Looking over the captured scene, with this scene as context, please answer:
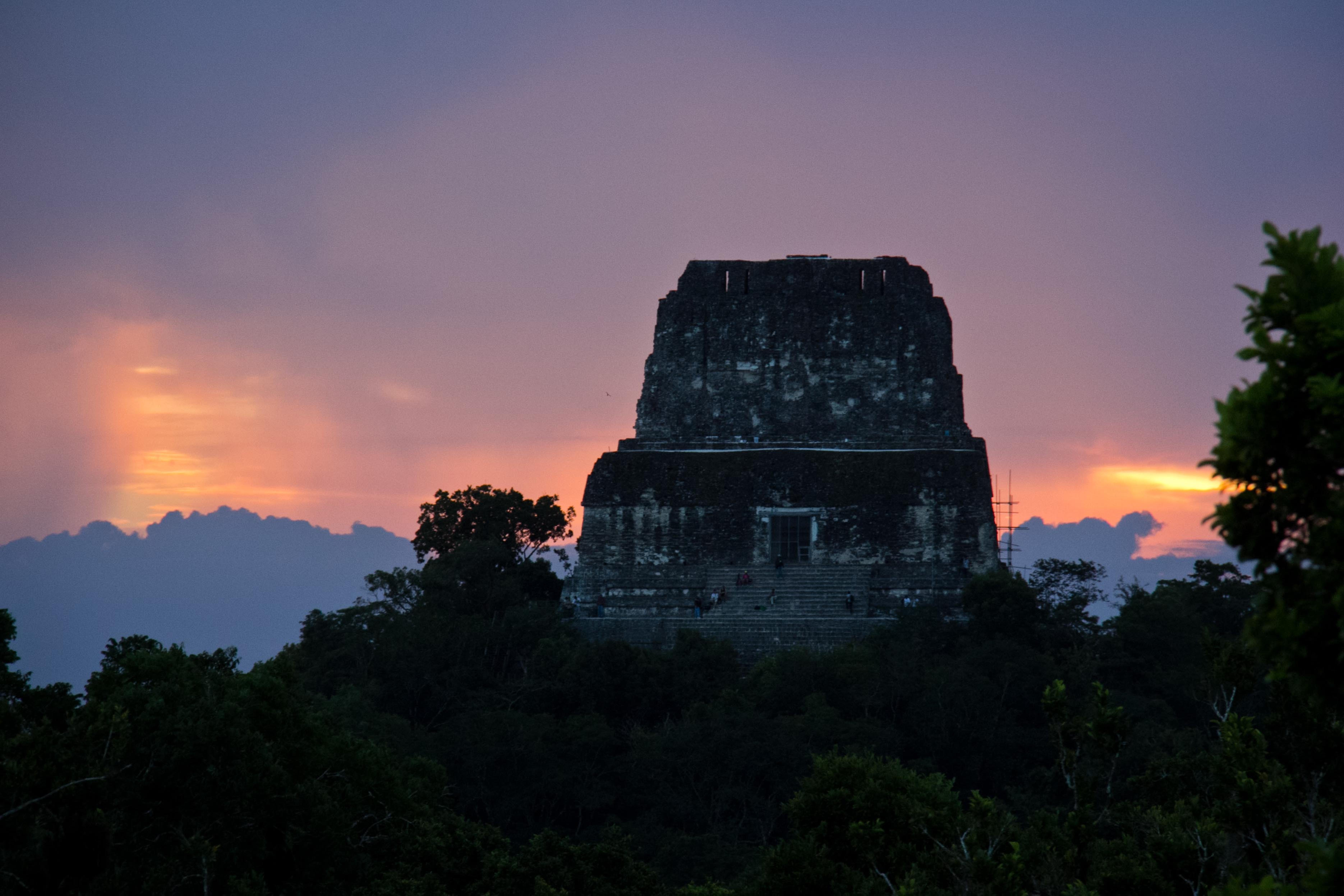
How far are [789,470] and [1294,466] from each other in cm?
2163

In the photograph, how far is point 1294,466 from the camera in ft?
14.8

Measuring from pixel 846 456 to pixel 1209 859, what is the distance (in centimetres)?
1728

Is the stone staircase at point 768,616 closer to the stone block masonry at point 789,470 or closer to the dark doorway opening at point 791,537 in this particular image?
the stone block masonry at point 789,470

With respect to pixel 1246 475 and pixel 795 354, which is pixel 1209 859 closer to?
pixel 1246 475

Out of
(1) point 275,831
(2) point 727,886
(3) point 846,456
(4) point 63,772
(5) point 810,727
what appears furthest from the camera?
(3) point 846,456

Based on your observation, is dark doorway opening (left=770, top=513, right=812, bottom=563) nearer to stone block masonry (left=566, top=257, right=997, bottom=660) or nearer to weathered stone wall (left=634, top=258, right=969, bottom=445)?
stone block masonry (left=566, top=257, right=997, bottom=660)

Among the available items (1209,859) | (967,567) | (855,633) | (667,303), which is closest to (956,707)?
(855,633)

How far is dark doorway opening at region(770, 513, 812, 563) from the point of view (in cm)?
2542

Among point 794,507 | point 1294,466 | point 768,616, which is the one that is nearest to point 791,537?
point 794,507

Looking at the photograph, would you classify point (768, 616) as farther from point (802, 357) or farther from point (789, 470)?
point (802, 357)

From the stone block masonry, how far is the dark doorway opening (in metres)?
0.03

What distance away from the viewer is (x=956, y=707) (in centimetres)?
1934

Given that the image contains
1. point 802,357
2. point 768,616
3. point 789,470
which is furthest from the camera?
point 802,357

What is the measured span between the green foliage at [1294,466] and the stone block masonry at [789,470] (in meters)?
18.2
